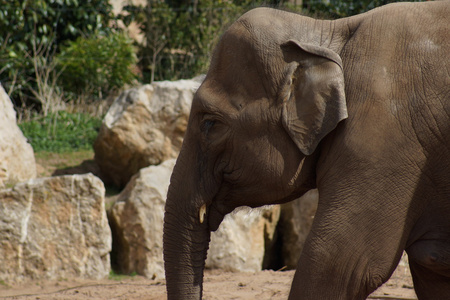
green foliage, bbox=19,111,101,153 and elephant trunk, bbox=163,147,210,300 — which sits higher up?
elephant trunk, bbox=163,147,210,300

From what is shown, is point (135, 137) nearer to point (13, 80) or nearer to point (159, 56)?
point (13, 80)

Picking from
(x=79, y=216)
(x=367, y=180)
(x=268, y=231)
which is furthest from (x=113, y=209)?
(x=367, y=180)

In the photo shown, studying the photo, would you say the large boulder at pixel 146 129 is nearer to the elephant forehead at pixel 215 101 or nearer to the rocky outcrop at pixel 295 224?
the rocky outcrop at pixel 295 224

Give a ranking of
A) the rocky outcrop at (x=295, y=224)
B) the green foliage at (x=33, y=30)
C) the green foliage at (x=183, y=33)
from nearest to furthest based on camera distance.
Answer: the rocky outcrop at (x=295, y=224) < the green foliage at (x=33, y=30) < the green foliage at (x=183, y=33)

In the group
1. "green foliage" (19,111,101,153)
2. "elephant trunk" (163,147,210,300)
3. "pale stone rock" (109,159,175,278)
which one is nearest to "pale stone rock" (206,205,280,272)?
"pale stone rock" (109,159,175,278)

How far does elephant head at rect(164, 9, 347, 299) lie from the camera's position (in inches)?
137

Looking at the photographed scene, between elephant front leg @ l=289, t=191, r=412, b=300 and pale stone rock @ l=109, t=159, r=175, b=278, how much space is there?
15.4 ft

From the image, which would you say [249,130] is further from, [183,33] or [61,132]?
[183,33]

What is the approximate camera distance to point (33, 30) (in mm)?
12359

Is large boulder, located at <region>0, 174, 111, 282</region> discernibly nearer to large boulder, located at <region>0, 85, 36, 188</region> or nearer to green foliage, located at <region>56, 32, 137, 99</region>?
large boulder, located at <region>0, 85, 36, 188</region>

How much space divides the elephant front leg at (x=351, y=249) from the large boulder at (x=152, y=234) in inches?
174

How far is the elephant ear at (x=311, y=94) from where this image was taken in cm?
340

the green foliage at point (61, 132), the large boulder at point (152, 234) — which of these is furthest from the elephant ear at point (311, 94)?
the green foliage at point (61, 132)

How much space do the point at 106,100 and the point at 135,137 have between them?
304cm
